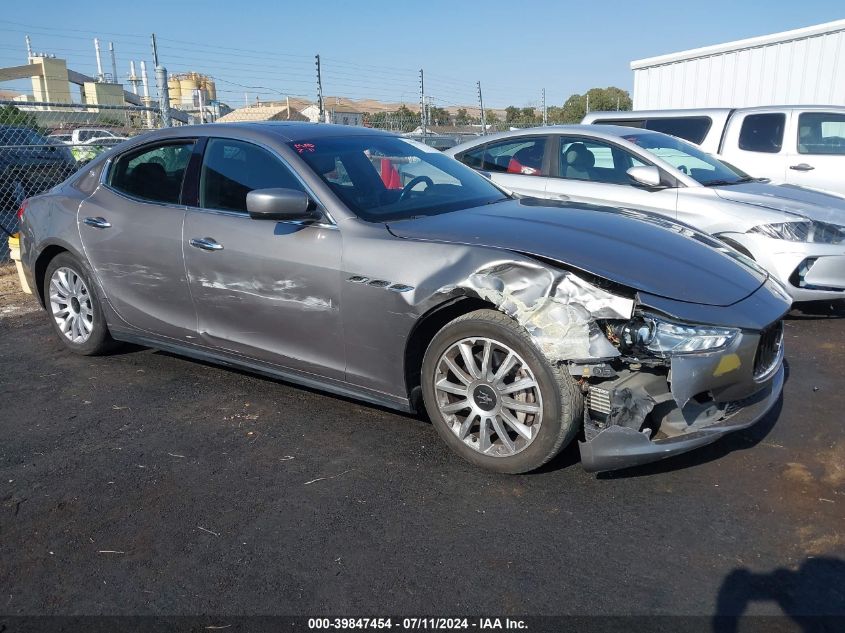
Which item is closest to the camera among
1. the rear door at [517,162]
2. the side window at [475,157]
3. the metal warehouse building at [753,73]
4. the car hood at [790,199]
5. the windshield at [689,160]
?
the car hood at [790,199]

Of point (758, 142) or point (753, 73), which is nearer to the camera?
point (758, 142)

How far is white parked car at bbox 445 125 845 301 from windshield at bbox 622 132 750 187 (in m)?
0.01

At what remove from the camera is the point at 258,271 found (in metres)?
4.04

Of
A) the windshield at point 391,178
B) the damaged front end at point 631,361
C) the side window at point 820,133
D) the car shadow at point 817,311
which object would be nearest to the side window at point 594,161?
the car shadow at point 817,311

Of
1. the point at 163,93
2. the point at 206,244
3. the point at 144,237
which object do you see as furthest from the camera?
the point at 163,93

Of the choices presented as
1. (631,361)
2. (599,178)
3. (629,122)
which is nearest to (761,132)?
(629,122)

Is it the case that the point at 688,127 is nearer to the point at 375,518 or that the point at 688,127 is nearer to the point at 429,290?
the point at 429,290

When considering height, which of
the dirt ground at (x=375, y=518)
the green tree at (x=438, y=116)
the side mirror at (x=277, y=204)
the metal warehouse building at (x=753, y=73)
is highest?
the metal warehouse building at (x=753, y=73)

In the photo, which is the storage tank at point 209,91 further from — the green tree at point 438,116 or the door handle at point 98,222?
the door handle at point 98,222

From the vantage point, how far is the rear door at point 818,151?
8648 mm

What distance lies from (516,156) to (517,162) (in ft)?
0.24

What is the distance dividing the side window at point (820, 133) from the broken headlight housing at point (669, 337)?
6858 mm

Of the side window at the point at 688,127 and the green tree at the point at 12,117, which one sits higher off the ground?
the green tree at the point at 12,117

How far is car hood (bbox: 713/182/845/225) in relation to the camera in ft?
19.1
